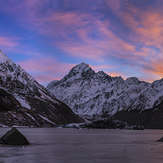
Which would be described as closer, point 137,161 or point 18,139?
point 137,161

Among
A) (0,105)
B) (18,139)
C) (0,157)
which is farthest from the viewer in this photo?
(0,105)

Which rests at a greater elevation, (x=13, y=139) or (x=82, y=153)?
(x=13, y=139)

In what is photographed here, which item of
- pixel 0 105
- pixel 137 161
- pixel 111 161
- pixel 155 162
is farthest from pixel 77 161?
pixel 0 105

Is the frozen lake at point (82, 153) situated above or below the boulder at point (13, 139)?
below

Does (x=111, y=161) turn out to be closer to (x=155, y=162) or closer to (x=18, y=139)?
(x=155, y=162)

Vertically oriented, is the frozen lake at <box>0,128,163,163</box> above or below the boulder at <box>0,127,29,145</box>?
below

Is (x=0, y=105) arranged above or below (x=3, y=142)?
above

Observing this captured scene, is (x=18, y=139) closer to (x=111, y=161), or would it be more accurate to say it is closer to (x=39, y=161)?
(x=39, y=161)

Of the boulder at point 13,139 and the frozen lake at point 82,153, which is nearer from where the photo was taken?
the frozen lake at point 82,153

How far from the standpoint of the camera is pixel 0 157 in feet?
112

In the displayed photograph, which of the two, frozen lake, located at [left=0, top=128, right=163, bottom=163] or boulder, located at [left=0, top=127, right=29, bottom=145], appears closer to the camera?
frozen lake, located at [left=0, top=128, right=163, bottom=163]

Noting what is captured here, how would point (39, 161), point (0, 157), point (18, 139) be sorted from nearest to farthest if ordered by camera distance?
point (39, 161)
point (0, 157)
point (18, 139)

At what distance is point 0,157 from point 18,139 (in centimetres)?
1705

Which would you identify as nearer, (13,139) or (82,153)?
(82,153)
